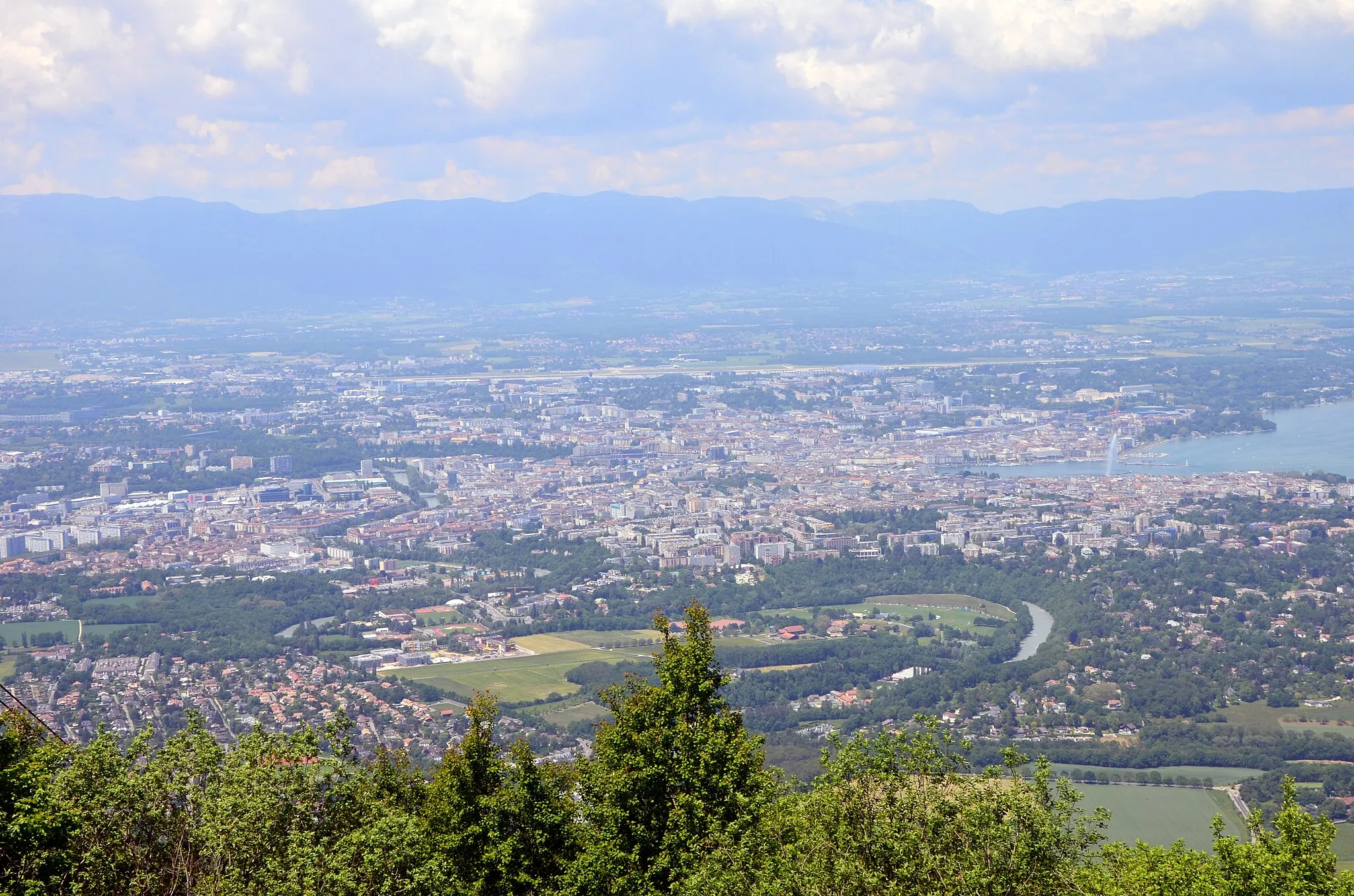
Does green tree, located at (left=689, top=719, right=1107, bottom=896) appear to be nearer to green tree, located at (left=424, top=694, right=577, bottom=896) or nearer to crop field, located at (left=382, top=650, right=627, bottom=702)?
green tree, located at (left=424, top=694, right=577, bottom=896)

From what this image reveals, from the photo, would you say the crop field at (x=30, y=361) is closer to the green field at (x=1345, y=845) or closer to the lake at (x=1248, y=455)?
the lake at (x=1248, y=455)

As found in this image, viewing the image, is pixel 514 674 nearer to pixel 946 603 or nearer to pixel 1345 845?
pixel 946 603

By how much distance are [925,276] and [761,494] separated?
135m

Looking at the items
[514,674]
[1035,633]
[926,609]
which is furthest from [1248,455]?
[514,674]

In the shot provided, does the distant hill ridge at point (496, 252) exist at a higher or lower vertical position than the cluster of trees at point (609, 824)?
higher

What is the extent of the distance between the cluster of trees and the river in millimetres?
20204

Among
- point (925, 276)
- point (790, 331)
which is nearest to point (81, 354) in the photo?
point (790, 331)

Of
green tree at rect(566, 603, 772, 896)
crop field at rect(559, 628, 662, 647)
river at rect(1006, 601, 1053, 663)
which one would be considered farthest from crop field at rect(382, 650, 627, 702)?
green tree at rect(566, 603, 772, 896)

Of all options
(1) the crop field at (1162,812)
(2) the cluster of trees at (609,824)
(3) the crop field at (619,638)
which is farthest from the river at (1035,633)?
(2) the cluster of trees at (609,824)

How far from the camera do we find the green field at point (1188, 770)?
72.2 ft

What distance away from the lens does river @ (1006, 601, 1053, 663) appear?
29253 millimetres

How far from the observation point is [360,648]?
99.2 ft

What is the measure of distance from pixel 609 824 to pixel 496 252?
6787 inches

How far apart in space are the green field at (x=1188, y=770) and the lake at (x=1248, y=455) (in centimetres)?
2870
